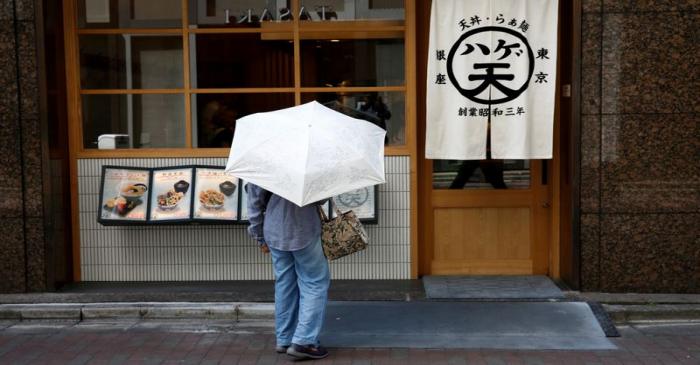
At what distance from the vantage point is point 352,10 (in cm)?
855

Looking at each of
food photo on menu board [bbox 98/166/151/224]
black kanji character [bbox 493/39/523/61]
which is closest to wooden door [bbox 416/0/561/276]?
black kanji character [bbox 493/39/523/61]

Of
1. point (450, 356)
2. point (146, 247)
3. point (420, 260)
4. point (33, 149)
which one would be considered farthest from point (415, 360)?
point (33, 149)

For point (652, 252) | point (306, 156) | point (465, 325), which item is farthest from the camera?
point (652, 252)

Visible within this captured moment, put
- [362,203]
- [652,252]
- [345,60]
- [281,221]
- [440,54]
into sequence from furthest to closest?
[345,60]
[362,203]
[440,54]
[652,252]
[281,221]

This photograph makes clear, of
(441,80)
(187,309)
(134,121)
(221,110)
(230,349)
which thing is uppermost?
(441,80)

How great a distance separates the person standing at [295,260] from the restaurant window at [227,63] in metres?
2.46

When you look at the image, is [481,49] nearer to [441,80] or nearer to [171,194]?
[441,80]

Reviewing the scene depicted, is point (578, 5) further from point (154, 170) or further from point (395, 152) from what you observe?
point (154, 170)

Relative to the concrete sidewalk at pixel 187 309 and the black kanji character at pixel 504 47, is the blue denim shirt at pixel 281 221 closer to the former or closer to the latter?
the concrete sidewalk at pixel 187 309

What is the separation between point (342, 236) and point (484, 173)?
2967 mm

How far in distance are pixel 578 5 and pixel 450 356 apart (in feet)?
11.8

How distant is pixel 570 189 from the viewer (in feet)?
26.6

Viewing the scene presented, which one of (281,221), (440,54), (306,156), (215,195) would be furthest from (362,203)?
(306,156)

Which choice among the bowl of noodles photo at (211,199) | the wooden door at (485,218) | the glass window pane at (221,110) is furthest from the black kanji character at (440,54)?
the bowl of noodles photo at (211,199)
